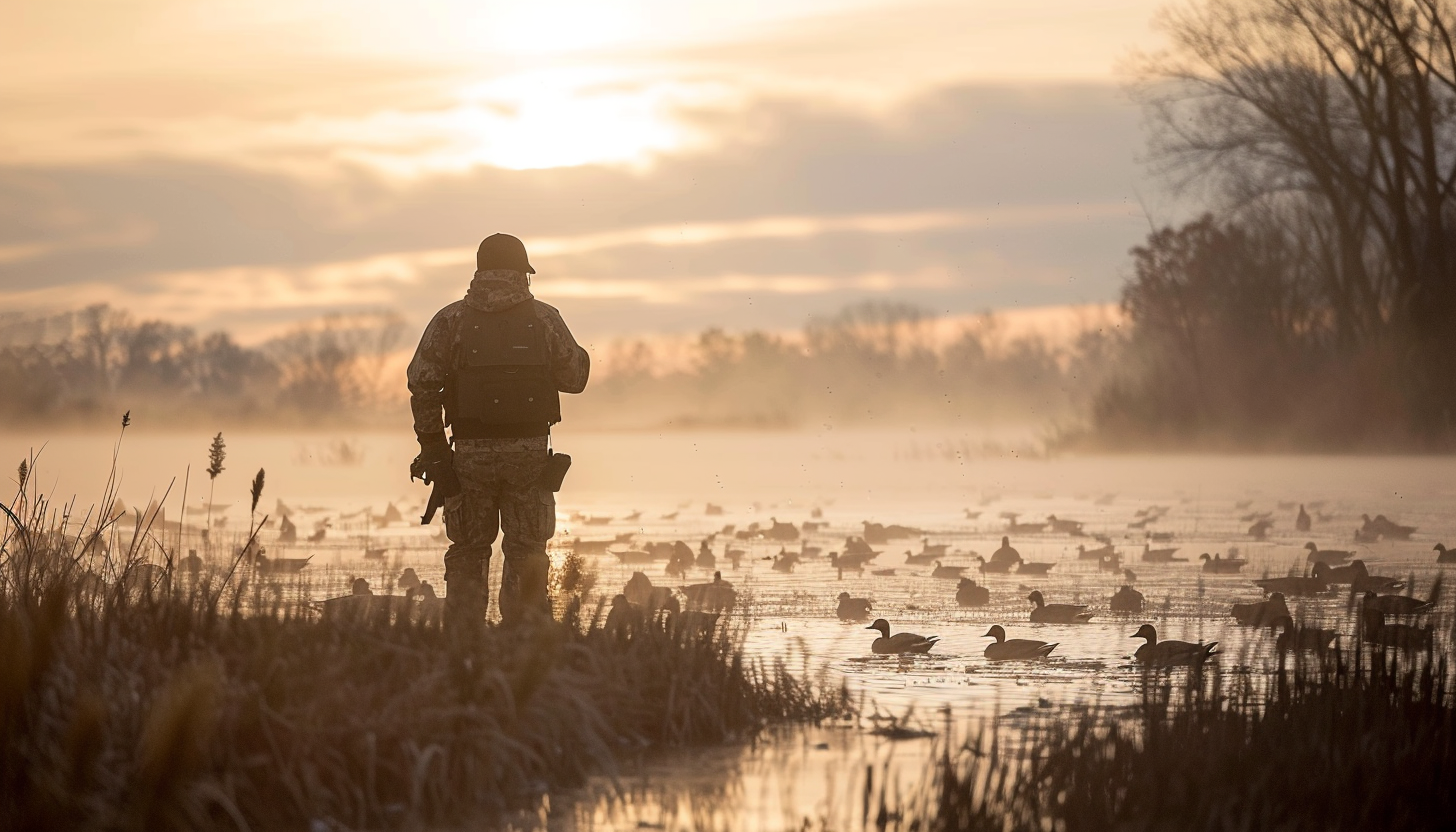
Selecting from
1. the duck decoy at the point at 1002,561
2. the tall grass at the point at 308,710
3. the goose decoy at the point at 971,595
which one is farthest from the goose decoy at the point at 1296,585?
the tall grass at the point at 308,710

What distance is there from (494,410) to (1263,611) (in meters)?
5.84

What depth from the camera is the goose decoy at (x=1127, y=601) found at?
14219 millimetres

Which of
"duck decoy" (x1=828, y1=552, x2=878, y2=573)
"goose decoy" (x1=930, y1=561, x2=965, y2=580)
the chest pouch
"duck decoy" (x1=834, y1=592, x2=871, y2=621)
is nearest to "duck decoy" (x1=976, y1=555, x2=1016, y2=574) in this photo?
"goose decoy" (x1=930, y1=561, x2=965, y2=580)

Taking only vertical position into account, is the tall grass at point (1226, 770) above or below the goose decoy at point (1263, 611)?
below

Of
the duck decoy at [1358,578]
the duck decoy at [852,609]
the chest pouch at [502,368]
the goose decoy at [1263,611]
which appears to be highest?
the chest pouch at [502,368]

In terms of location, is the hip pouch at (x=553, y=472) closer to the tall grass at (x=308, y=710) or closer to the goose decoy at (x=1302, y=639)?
the tall grass at (x=308, y=710)

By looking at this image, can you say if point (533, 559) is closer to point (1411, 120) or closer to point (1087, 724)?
point (1087, 724)

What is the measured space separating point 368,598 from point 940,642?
4878mm

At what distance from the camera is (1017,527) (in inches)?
1001

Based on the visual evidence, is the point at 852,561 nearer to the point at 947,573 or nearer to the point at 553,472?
the point at 947,573

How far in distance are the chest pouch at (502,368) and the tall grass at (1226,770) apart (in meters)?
3.35

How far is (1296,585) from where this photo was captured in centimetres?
1441

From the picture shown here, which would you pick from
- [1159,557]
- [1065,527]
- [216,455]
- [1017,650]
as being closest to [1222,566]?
[1159,557]

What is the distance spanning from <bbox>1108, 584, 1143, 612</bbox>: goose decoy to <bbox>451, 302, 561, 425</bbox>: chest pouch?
255 inches
